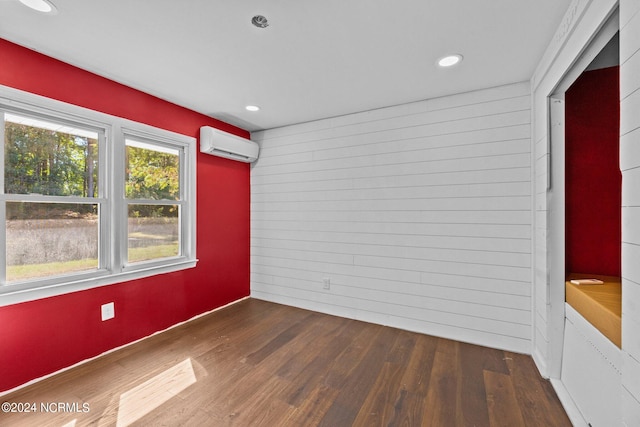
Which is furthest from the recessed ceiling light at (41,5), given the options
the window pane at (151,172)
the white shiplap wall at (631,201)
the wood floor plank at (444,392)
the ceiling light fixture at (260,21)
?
the wood floor plank at (444,392)

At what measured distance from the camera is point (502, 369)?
2.18 m

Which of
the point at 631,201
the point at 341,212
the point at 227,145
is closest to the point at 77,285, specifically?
the point at 227,145

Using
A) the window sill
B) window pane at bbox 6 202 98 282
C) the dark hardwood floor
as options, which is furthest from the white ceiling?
the dark hardwood floor

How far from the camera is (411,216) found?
292 cm

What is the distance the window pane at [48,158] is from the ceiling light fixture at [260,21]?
1.78 m

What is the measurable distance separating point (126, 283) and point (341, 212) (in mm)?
2292

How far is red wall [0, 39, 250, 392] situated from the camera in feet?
6.31

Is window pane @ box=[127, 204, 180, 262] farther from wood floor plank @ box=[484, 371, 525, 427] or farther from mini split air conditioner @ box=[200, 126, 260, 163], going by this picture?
wood floor plank @ box=[484, 371, 525, 427]

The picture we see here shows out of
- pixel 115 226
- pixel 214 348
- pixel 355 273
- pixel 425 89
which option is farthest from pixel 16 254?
pixel 425 89

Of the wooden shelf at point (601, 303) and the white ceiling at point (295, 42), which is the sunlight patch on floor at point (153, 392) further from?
the wooden shelf at point (601, 303)

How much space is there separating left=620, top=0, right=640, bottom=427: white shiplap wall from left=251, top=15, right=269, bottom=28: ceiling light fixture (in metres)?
1.69

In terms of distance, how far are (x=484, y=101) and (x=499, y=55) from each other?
0.58 meters

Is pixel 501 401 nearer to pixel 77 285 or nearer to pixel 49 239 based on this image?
pixel 77 285

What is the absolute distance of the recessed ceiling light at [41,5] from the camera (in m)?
1.51
